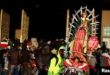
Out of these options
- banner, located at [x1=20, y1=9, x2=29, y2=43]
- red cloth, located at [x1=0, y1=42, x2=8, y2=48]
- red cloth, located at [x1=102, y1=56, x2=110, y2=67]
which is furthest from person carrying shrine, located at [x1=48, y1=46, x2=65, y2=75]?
banner, located at [x1=20, y1=9, x2=29, y2=43]

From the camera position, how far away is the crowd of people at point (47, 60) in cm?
1728

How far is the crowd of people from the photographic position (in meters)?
17.3

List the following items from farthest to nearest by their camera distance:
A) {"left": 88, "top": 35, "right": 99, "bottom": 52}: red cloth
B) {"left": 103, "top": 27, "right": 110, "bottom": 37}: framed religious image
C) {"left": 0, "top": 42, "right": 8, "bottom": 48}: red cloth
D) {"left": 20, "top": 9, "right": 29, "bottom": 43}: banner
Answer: {"left": 20, "top": 9, "right": 29, "bottom": 43}: banner, {"left": 103, "top": 27, "right": 110, "bottom": 37}: framed religious image, {"left": 0, "top": 42, "right": 8, "bottom": 48}: red cloth, {"left": 88, "top": 35, "right": 99, "bottom": 52}: red cloth

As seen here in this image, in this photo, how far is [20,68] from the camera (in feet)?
61.2

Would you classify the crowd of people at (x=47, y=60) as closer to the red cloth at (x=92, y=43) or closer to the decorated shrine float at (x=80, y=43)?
the decorated shrine float at (x=80, y=43)

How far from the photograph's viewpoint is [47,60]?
18.0 meters

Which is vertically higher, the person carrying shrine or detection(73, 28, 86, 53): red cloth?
detection(73, 28, 86, 53): red cloth

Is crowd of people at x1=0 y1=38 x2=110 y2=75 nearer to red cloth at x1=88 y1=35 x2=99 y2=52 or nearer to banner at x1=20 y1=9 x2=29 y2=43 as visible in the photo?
red cloth at x1=88 y1=35 x2=99 y2=52

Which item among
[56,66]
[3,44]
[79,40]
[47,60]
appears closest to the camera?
[56,66]

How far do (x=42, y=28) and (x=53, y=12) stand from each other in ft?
2.82

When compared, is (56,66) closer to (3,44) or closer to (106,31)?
(3,44)

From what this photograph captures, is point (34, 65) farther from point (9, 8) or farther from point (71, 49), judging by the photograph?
point (9, 8)

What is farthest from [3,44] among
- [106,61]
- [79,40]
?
[106,61]

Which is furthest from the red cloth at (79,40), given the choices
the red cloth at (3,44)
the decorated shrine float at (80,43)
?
the red cloth at (3,44)
